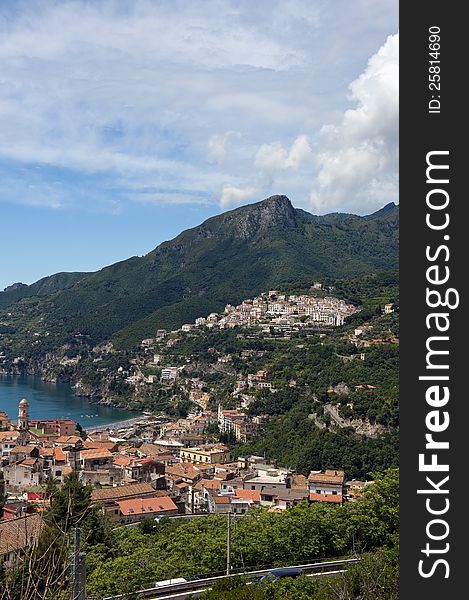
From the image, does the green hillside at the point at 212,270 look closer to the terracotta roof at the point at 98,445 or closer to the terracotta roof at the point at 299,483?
the terracotta roof at the point at 98,445

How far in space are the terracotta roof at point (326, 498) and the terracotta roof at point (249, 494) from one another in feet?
6.47

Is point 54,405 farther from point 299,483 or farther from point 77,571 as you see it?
point 77,571

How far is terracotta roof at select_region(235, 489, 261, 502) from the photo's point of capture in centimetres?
2197

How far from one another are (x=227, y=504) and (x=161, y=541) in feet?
26.6

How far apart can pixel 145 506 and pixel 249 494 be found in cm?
432

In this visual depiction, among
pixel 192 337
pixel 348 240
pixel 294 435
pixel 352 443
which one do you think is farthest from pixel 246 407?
pixel 348 240

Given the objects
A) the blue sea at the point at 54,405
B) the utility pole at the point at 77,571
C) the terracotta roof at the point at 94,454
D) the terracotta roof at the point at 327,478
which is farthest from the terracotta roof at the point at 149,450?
the utility pole at the point at 77,571

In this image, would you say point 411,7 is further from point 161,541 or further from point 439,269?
point 161,541

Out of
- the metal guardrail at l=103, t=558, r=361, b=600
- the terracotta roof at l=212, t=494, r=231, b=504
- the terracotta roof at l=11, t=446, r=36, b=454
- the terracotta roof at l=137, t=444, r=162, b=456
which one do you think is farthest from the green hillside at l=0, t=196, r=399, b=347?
the metal guardrail at l=103, t=558, r=361, b=600

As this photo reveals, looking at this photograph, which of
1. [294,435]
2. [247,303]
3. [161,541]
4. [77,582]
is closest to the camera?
[77,582]

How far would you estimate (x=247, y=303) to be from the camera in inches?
2840

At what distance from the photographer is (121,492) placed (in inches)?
804

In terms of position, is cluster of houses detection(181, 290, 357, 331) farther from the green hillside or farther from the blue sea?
the blue sea

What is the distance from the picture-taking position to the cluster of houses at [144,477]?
64.1ft
